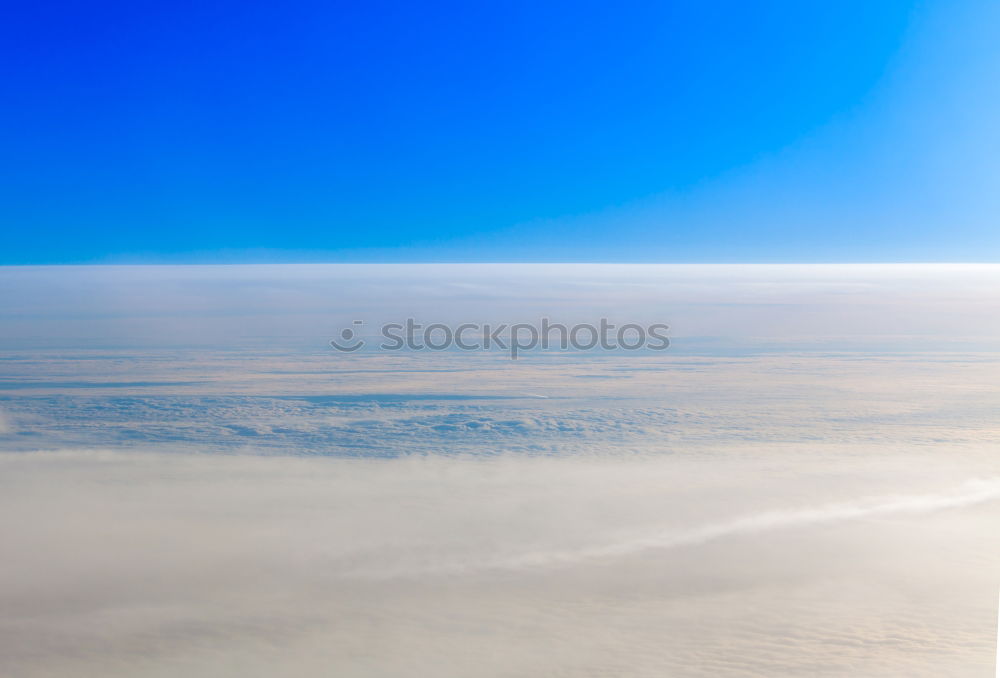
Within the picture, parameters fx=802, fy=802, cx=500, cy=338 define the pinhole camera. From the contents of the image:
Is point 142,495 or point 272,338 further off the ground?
point 272,338

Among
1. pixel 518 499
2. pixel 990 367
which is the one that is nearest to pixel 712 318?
pixel 990 367

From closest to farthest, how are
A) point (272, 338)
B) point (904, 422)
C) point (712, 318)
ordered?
point (904, 422) < point (272, 338) < point (712, 318)

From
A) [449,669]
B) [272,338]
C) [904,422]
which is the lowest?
[449,669]

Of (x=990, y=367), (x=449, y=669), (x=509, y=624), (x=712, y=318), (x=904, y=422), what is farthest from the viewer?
(x=712, y=318)

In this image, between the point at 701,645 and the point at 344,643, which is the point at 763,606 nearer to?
the point at 701,645

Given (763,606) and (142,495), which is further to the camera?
(142,495)

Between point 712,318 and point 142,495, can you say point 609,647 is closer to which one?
point 142,495
